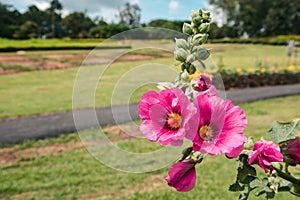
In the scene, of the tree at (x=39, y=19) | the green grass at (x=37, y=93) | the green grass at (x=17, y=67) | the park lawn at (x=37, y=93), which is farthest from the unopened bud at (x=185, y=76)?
the tree at (x=39, y=19)

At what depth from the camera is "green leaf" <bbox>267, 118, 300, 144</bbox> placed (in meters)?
0.53

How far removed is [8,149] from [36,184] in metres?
1.32

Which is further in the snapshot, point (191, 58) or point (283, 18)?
point (283, 18)

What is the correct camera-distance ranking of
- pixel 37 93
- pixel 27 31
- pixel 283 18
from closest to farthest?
pixel 37 93
pixel 27 31
pixel 283 18

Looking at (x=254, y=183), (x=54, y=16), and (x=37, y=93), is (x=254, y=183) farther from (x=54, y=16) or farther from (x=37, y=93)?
(x=54, y=16)

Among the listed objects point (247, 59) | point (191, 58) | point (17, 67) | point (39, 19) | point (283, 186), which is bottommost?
point (247, 59)

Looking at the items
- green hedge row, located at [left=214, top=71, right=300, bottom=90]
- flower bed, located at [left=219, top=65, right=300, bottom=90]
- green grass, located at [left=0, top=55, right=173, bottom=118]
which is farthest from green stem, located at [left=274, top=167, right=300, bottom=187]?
green hedge row, located at [left=214, top=71, right=300, bottom=90]

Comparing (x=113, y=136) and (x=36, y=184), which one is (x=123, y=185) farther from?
(x=113, y=136)

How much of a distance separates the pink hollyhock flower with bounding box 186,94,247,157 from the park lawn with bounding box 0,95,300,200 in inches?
121

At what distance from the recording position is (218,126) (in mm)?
418

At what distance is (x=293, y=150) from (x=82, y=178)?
354cm

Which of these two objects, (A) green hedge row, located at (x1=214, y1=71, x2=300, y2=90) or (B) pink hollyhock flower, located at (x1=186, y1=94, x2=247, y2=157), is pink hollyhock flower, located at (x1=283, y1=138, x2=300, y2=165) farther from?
(A) green hedge row, located at (x1=214, y1=71, x2=300, y2=90)

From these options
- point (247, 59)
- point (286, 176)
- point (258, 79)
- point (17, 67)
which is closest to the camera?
point (286, 176)

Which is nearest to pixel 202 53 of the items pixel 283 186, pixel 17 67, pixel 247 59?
pixel 283 186
